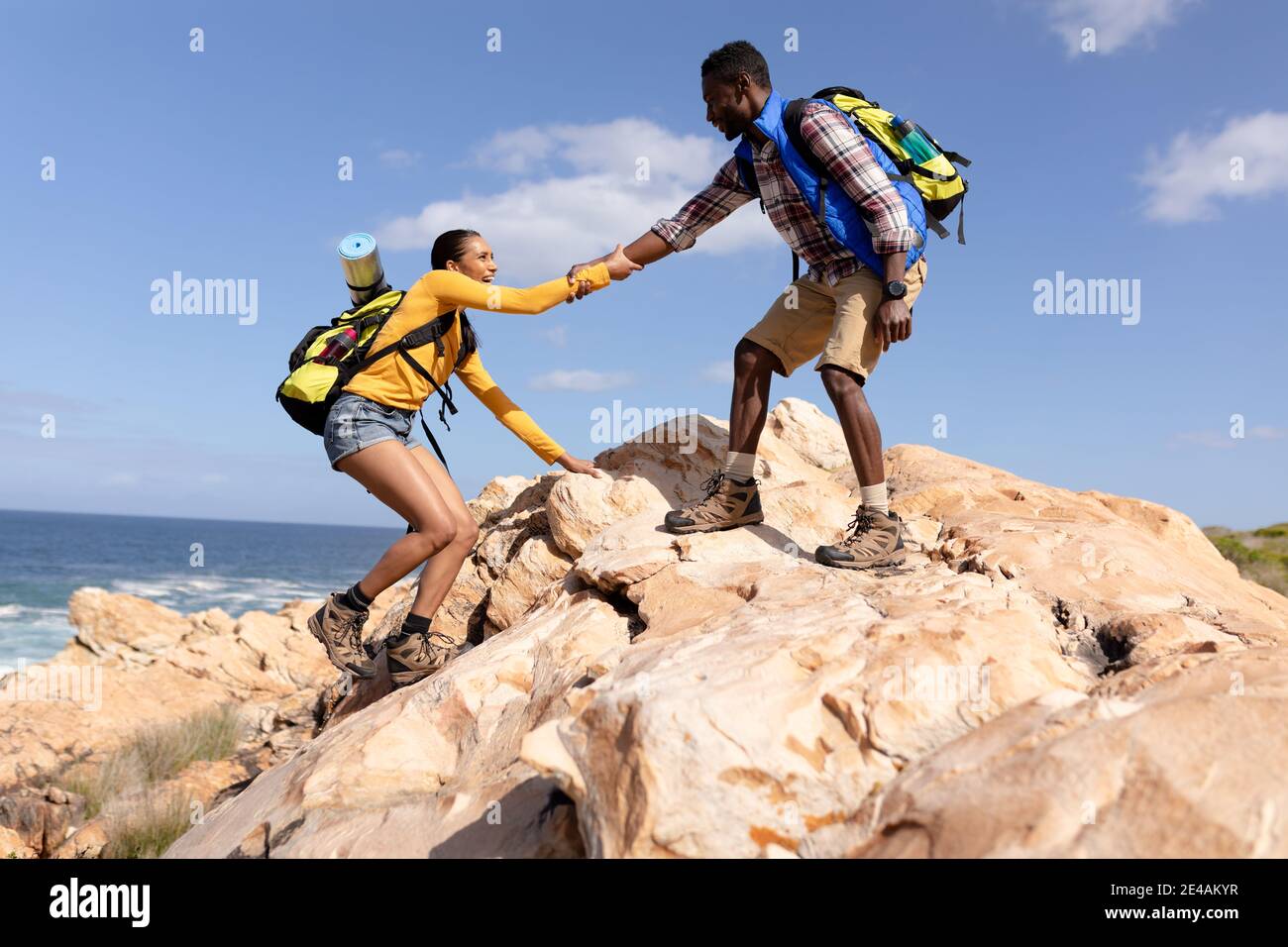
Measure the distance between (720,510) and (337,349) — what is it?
2422 mm

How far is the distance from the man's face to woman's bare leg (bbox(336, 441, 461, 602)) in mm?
2601

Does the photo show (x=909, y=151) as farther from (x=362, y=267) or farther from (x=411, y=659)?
(x=411, y=659)

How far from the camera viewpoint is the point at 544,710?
142 inches

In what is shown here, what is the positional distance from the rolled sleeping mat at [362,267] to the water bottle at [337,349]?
0.42 meters

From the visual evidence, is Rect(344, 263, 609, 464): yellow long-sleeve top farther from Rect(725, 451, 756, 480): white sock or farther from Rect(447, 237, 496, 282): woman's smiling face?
Rect(725, 451, 756, 480): white sock

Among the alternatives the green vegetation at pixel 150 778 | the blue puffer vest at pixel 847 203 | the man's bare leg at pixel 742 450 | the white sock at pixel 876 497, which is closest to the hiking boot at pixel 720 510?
the man's bare leg at pixel 742 450

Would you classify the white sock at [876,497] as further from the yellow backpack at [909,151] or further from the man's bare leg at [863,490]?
the yellow backpack at [909,151]

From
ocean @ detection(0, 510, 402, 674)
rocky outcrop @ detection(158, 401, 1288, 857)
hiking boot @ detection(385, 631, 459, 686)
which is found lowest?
ocean @ detection(0, 510, 402, 674)

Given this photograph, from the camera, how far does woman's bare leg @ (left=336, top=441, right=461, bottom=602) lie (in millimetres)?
4703

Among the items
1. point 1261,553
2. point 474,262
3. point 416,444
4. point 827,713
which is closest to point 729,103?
point 474,262

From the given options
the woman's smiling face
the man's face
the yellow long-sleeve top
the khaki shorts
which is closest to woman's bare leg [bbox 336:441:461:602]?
the yellow long-sleeve top
